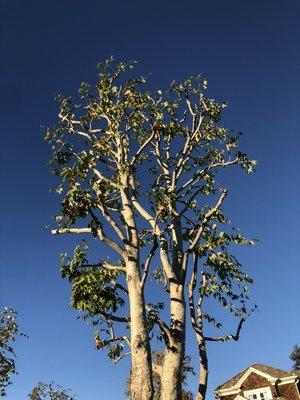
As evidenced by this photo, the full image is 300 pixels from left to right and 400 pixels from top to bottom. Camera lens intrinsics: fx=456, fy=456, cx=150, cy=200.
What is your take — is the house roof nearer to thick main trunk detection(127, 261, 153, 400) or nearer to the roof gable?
the roof gable

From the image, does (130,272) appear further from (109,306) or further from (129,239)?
(109,306)

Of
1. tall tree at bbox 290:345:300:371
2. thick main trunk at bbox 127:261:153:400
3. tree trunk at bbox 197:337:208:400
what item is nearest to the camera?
thick main trunk at bbox 127:261:153:400

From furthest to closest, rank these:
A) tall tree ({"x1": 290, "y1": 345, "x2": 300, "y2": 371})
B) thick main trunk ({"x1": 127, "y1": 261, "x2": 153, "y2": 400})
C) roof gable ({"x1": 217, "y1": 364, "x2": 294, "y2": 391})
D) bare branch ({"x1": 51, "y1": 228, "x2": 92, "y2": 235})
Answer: tall tree ({"x1": 290, "y1": 345, "x2": 300, "y2": 371}) → roof gable ({"x1": 217, "y1": 364, "x2": 294, "y2": 391}) → bare branch ({"x1": 51, "y1": 228, "x2": 92, "y2": 235}) → thick main trunk ({"x1": 127, "y1": 261, "x2": 153, "y2": 400})

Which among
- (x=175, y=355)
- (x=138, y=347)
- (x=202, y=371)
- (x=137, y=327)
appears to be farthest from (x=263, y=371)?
(x=138, y=347)

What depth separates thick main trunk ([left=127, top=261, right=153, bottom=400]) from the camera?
33.8 ft

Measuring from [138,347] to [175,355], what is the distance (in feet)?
4.35

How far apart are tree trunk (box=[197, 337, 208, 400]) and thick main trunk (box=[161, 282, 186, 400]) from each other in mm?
1365

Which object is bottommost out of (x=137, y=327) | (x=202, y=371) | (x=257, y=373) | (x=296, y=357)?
(x=202, y=371)

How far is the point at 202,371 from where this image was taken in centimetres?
1288

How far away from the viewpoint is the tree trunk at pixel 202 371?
1255cm

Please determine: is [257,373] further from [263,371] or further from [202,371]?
[202,371]

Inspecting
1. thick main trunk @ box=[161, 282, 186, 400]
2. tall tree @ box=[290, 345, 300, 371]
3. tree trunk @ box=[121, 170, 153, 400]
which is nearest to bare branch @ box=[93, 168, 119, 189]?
tree trunk @ box=[121, 170, 153, 400]

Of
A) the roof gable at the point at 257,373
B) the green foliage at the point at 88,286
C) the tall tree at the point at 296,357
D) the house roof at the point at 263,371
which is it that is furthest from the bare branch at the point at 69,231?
the tall tree at the point at 296,357

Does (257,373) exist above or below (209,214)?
above
